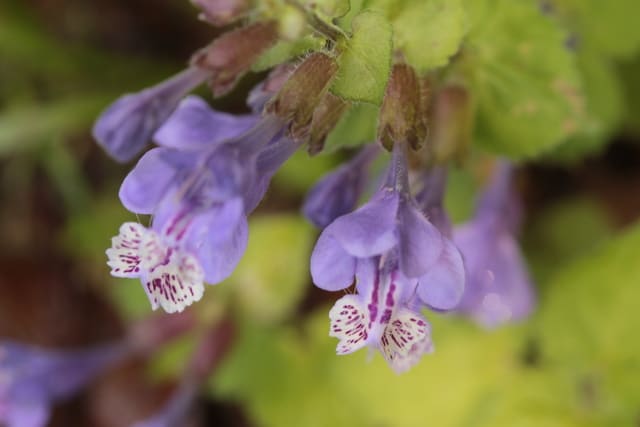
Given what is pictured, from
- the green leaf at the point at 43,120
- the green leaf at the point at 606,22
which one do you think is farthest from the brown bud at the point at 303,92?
the green leaf at the point at 43,120

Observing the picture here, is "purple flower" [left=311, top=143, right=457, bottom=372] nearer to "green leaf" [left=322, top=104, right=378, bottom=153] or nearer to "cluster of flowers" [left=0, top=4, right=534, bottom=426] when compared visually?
"cluster of flowers" [left=0, top=4, right=534, bottom=426]

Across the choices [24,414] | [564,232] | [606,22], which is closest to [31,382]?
[24,414]

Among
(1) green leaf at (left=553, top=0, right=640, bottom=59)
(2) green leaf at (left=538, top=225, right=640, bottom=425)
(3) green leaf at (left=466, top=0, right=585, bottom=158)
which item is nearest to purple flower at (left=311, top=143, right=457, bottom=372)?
(3) green leaf at (left=466, top=0, right=585, bottom=158)

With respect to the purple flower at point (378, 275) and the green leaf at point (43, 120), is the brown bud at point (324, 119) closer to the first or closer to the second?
the purple flower at point (378, 275)

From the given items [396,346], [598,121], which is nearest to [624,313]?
[598,121]

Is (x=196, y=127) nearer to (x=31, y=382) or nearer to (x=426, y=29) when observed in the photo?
(x=426, y=29)
